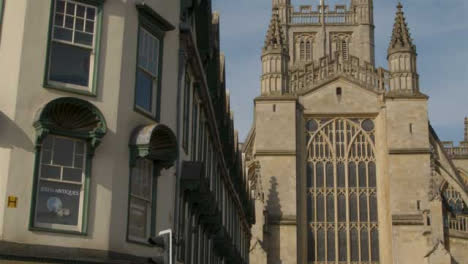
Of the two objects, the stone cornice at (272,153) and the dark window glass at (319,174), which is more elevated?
the stone cornice at (272,153)

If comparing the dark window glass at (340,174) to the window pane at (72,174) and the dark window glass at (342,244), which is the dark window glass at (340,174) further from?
the window pane at (72,174)

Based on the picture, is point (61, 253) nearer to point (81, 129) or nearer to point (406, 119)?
point (81, 129)

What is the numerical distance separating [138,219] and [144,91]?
238 centimetres

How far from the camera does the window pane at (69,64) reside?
12617 mm

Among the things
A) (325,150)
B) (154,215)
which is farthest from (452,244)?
(154,215)

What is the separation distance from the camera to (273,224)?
1805 inches

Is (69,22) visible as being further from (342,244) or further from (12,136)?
(342,244)

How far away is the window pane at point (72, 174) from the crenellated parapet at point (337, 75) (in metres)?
38.0

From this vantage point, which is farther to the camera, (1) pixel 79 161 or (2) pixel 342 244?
(2) pixel 342 244

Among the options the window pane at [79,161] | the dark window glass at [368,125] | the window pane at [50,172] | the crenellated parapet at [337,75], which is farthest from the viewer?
the crenellated parapet at [337,75]

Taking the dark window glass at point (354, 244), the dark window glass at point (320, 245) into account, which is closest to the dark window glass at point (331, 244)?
the dark window glass at point (320, 245)

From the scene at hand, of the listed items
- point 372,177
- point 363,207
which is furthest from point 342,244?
point 372,177

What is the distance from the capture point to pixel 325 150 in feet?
160

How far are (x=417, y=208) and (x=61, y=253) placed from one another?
36.8m
